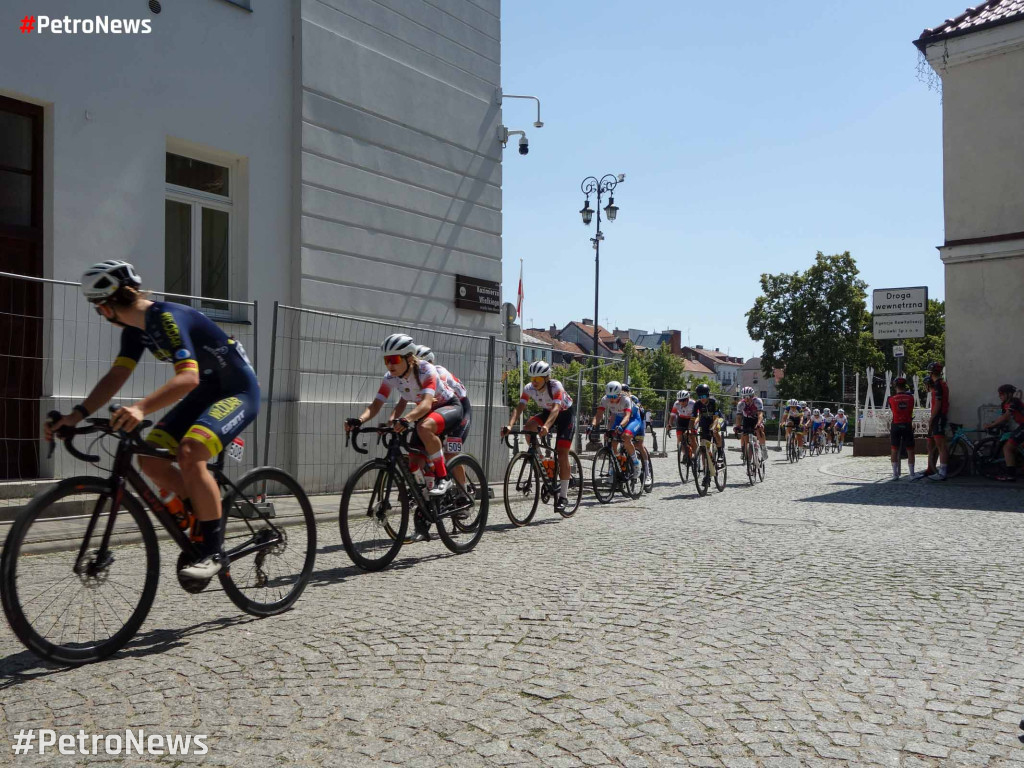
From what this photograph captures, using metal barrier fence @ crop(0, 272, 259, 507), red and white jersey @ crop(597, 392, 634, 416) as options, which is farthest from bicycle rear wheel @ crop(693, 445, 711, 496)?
metal barrier fence @ crop(0, 272, 259, 507)

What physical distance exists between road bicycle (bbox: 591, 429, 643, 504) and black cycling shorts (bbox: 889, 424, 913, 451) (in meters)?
6.64

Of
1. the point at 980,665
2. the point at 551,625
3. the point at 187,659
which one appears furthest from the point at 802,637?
the point at 187,659

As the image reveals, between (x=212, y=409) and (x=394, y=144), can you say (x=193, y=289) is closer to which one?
(x=394, y=144)

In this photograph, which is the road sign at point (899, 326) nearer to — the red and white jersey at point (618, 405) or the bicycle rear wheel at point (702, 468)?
the bicycle rear wheel at point (702, 468)

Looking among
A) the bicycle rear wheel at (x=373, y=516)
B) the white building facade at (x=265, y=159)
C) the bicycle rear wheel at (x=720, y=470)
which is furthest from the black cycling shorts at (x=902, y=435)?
the bicycle rear wheel at (x=373, y=516)

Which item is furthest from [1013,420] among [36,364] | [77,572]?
[77,572]

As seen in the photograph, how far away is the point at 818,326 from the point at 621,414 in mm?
58834

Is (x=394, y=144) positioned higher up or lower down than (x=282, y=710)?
higher up

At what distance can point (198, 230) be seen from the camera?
11867mm

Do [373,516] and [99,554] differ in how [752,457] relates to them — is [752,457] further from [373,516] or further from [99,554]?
[99,554]

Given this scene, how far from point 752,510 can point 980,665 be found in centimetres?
754

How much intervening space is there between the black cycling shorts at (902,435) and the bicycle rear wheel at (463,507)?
11.7 meters

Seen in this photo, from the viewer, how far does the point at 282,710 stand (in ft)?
12.0

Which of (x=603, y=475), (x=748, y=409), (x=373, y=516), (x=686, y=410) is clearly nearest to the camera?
(x=373, y=516)
